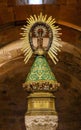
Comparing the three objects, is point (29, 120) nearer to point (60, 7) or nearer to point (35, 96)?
point (35, 96)

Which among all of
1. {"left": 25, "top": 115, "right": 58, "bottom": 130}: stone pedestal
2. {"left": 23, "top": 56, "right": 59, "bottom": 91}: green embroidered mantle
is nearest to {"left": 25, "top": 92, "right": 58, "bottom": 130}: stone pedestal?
{"left": 25, "top": 115, "right": 58, "bottom": 130}: stone pedestal

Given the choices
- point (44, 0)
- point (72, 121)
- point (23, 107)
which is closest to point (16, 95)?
point (23, 107)

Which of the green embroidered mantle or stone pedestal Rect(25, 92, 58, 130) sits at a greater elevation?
the green embroidered mantle

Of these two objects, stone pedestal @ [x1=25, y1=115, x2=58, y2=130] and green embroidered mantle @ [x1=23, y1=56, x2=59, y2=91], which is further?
green embroidered mantle @ [x1=23, y1=56, x2=59, y2=91]

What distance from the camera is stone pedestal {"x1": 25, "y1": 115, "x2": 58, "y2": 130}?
7613 mm

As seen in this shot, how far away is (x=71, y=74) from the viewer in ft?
48.0

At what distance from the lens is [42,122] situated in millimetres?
7617

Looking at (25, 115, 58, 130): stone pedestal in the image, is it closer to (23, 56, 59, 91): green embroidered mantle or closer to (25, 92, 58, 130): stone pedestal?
(25, 92, 58, 130): stone pedestal

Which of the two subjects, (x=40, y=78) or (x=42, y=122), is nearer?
(x=42, y=122)

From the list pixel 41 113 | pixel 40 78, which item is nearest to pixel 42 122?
pixel 41 113

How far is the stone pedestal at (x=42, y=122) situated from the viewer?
7.61 meters

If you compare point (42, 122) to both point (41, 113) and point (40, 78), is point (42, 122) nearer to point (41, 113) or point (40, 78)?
point (41, 113)

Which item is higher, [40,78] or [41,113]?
[40,78]

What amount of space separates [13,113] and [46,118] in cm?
896
